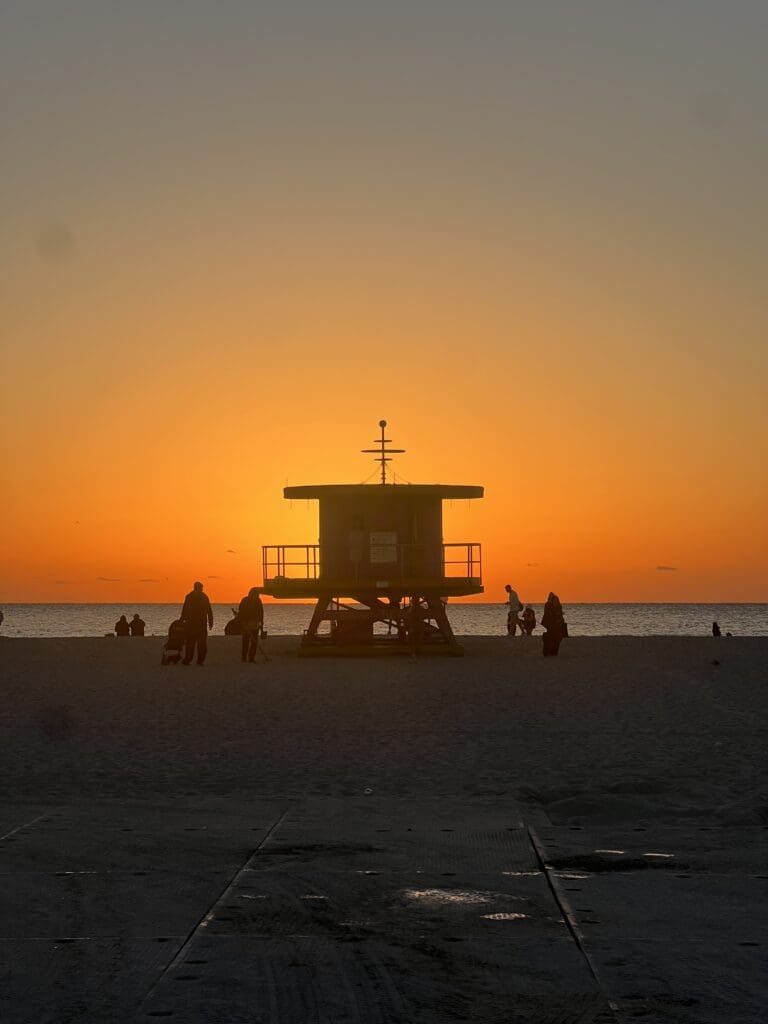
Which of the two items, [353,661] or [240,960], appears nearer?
[240,960]

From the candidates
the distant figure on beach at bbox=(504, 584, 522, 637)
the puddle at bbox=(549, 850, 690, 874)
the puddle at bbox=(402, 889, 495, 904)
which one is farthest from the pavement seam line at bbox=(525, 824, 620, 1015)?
the distant figure on beach at bbox=(504, 584, 522, 637)

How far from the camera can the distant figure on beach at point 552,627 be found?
32.0 metres

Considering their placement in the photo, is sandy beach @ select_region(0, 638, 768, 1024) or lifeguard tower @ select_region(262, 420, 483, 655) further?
lifeguard tower @ select_region(262, 420, 483, 655)

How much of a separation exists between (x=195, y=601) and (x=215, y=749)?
54.0ft

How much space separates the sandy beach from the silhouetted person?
26.4 ft

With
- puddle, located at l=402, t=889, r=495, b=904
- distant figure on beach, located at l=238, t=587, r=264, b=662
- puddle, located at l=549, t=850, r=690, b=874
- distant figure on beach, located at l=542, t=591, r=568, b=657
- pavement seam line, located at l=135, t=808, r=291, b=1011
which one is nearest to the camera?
pavement seam line, located at l=135, t=808, r=291, b=1011

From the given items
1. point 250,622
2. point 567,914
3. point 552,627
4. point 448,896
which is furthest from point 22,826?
point 552,627

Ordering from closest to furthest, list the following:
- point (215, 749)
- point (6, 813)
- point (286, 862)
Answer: point (286, 862) → point (6, 813) → point (215, 749)

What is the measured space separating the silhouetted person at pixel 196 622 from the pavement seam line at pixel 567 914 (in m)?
22.8

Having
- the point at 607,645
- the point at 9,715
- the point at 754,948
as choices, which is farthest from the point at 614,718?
the point at 607,645

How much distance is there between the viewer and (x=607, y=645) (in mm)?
40219

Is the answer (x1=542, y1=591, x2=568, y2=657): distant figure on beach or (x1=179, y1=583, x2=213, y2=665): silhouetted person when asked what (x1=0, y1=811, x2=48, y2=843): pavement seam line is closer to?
(x1=179, y1=583, x2=213, y2=665): silhouetted person

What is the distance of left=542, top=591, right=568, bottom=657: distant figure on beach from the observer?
3200cm

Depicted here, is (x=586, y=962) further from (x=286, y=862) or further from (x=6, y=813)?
(x=6, y=813)
